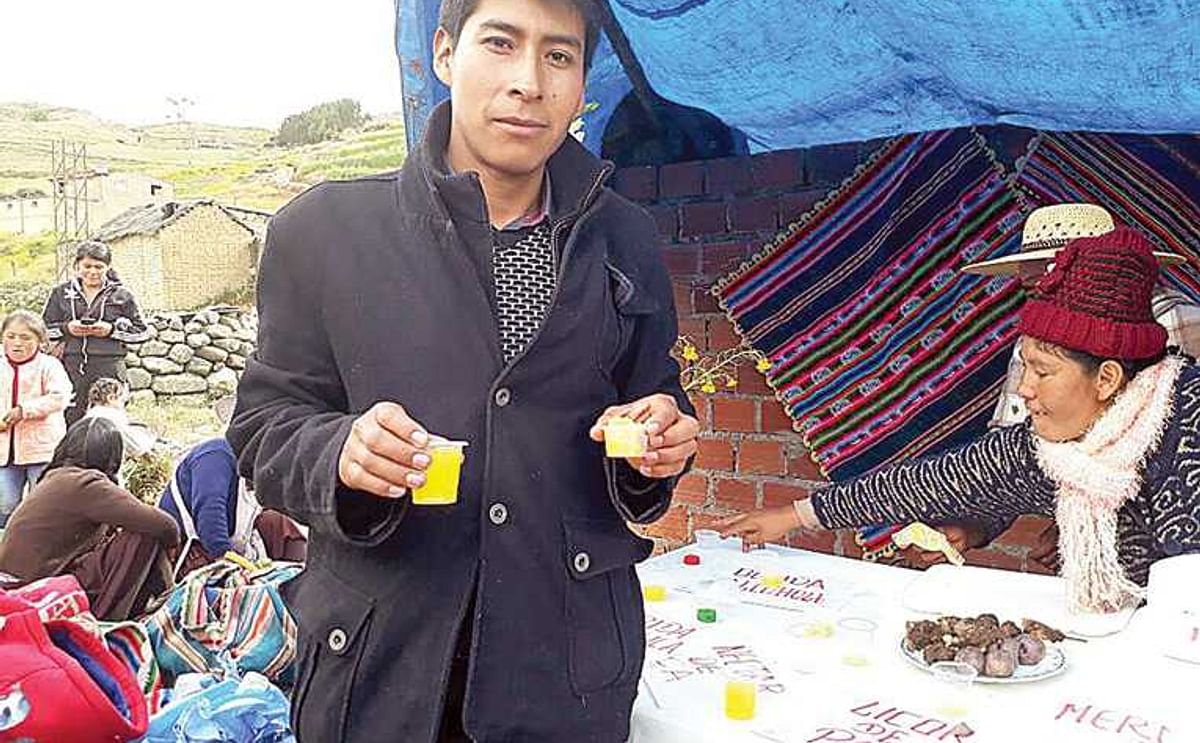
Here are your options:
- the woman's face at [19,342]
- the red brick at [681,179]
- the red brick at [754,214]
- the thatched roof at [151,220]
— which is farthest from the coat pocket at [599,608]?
the thatched roof at [151,220]

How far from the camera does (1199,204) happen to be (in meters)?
2.83

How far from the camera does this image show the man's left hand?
4.26 feet

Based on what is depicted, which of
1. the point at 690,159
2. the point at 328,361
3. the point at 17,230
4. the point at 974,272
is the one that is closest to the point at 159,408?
the point at 17,230

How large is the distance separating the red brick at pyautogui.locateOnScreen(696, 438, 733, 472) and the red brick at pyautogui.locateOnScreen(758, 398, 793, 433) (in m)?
0.20

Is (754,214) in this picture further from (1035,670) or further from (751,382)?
(1035,670)

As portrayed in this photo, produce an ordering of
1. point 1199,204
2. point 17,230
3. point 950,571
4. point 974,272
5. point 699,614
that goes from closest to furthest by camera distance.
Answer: point 699,614, point 950,571, point 1199,204, point 974,272, point 17,230

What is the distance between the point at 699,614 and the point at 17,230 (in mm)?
17332

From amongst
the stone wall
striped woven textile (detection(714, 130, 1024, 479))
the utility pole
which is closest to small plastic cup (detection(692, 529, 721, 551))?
striped woven textile (detection(714, 130, 1024, 479))

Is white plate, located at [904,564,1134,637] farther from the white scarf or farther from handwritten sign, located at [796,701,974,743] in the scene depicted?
handwritten sign, located at [796,701,974,743]

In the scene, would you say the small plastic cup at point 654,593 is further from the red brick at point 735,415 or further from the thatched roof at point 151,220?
the thatched roof at point 151,220

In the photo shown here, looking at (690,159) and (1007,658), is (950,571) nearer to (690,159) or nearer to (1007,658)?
(1007,658)

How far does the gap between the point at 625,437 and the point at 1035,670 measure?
104 centimetres

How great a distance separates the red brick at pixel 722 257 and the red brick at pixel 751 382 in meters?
0.38

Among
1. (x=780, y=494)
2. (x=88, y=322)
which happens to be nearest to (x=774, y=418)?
(x=780, y=494)
